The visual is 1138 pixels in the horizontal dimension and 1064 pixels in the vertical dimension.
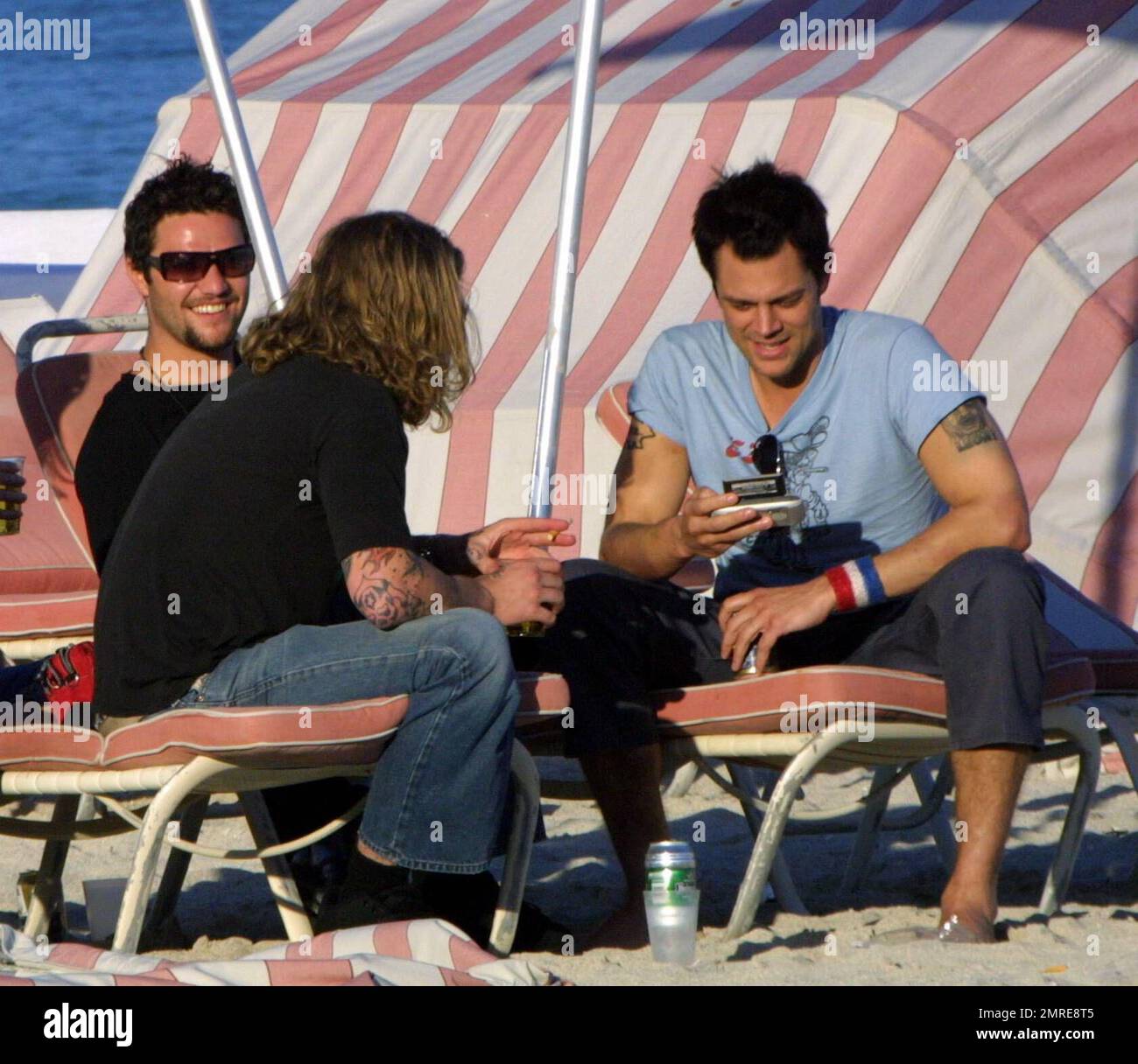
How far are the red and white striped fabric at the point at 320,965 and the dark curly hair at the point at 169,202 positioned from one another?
5.45ft

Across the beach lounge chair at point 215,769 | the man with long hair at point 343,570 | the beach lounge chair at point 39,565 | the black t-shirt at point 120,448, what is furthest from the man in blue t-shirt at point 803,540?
the beach lounge chair at point 39,565

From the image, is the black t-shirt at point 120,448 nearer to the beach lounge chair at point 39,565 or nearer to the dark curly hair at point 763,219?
the beach lounge chair at point 39,565

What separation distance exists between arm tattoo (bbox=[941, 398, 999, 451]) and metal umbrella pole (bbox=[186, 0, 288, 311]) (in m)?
1.44

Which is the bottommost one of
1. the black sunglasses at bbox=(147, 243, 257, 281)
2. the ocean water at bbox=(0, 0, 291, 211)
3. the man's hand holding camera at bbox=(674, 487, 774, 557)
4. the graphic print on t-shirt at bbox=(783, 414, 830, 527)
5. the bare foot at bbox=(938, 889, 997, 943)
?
the bare foot at bbox=(938, 889, 997, 943)

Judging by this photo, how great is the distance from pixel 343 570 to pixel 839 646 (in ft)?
3.20

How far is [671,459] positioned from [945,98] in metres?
2.69

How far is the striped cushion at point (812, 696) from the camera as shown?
3.28 m

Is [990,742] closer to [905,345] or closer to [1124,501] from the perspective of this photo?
[905,345]

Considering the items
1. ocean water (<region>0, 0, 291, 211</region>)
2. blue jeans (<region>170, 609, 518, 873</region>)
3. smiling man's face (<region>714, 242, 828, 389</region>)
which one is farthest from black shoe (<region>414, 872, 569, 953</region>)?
ocean water (<region>0, 0, 291, 211</region>)

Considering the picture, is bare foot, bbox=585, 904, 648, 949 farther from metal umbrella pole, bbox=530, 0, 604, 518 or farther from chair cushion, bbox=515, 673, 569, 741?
metal umbrella pole, bbox=530, 0, 604, 518

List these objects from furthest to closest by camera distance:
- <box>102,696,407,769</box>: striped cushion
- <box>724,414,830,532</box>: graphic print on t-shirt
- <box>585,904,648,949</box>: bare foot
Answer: <box>724,414,830,532</box>: graphic print on t-shirt, <box>585,904,648,949</box>: bare foot, <box>102,696,407,769</box>: striped cushion

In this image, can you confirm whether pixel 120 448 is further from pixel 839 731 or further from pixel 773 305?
pixel 839 731

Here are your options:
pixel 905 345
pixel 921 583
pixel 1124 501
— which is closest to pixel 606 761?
pixel 921 583

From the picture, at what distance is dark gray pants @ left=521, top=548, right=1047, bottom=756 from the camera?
130 inches
